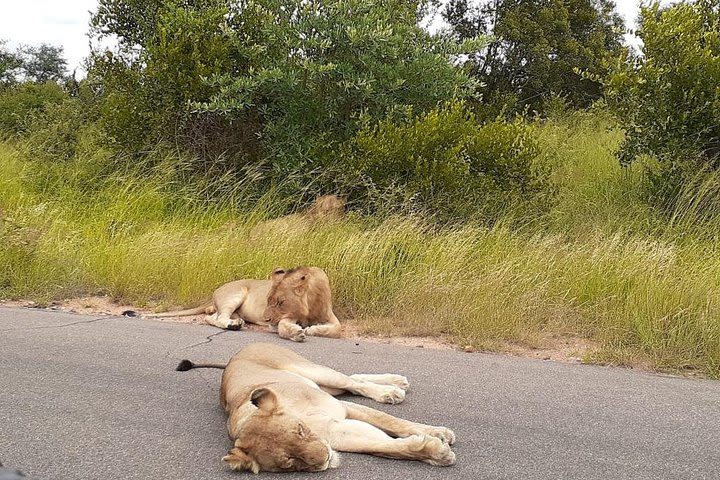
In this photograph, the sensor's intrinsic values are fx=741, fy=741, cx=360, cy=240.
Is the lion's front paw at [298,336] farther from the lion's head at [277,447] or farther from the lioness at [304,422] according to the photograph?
the lion's head at [277,447]

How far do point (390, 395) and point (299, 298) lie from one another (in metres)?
2.67

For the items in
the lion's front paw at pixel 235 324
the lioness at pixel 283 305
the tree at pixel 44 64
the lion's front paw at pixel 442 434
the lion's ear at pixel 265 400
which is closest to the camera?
the lion's ear at pixel 265 400

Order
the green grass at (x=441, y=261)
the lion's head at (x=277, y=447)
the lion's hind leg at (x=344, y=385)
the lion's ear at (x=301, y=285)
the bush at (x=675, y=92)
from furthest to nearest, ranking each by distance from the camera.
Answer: the bush at (x=675, y=92), the lion's ear at (x=301, y=285), the green grass at (x=441, y=261), the lion's hind leg at (x=344, y=385), the lion's head at (x=277, y=447)

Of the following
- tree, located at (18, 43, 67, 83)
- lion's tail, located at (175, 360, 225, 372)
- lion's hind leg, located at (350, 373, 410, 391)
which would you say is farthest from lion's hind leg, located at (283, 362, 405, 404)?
tree, located at (18, 43, 67, 83)

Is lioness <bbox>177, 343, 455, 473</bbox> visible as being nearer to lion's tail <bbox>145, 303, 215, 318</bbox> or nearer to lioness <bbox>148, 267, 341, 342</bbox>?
lioness <bbox>148, 267, 341, 342</bbox>

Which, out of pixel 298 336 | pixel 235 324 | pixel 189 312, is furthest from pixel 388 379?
pixel 189 312

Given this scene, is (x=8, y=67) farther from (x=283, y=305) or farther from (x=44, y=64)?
(x=283, y=305)

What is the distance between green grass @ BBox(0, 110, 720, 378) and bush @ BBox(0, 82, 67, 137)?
8.31 m

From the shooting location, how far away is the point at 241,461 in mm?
3576

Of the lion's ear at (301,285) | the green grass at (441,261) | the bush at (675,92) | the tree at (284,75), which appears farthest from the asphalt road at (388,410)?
the tree at (284,75)

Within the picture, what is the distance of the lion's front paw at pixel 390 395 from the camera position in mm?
4781

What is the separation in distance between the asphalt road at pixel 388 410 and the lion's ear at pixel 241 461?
62mm

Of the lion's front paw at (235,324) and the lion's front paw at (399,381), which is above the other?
the lion's front paw at (399,381)

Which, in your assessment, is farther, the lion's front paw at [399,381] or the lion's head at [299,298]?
the lion's head at [299,298]
